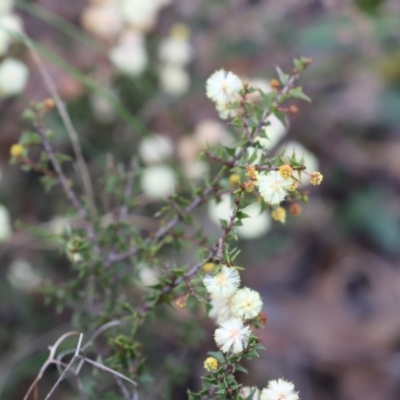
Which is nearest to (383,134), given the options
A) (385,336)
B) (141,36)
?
(385,336)

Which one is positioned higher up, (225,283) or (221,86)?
(221,86)

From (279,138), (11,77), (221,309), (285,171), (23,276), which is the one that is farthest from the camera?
(279,138)

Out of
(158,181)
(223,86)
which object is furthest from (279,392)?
(158,181)

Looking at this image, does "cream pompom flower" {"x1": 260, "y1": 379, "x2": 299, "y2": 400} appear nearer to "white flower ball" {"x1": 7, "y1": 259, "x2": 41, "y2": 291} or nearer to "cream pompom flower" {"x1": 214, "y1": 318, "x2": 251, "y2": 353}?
"cream pompom flower" {"x1": 214, "y1": 318, "x2": 251, "y2": 353}

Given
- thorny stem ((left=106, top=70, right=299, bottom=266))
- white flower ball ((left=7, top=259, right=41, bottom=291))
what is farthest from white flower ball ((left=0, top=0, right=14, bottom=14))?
thorny stem ((left=106, top=70, right=299, bottom=266))

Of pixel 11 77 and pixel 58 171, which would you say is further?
pixel 11 77

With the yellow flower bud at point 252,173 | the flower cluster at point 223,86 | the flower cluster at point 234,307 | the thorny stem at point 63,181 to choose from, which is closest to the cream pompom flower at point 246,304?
the flower cluster at point 234,307

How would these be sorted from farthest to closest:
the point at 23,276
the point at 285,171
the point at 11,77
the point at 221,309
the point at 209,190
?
the point at 23,276
the point at 11,77
the point at 209,190
the point at 221,309
the point at 285,171

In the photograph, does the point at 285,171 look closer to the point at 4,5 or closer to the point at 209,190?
the point at 209,190
